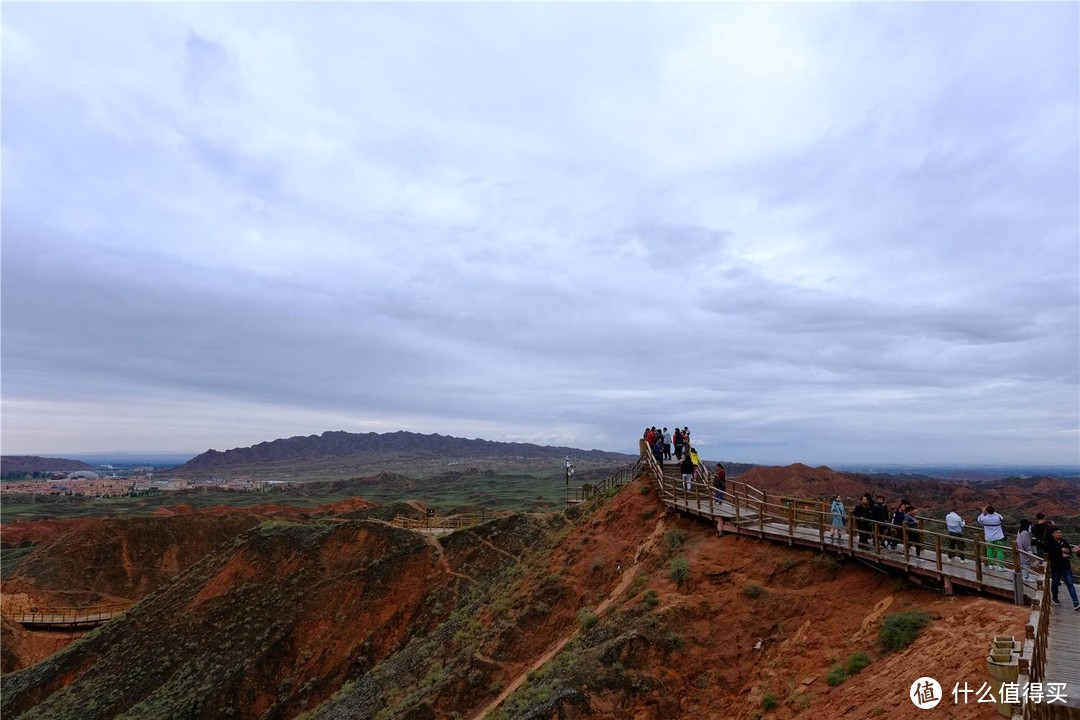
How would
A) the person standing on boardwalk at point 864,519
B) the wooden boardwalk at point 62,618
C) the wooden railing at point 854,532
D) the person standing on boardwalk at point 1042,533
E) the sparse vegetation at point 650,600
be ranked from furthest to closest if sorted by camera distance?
the wooden boardwalk at point 62,618, the sparse vegetation at point 650,600, the person standing on boardwalk at point 864,519, the wooden railing at point 854,532, the person standing on boardwalk at point 1042,533

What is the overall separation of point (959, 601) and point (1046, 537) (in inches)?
88.1

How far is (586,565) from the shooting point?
76.0 ft

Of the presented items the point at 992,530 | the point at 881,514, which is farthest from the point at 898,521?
the point at 992,530

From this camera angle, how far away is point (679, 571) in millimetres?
18047

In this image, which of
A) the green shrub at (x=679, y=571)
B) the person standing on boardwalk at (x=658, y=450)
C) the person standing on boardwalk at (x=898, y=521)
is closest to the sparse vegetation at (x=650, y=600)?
the green shrub at (x=679, y=571)

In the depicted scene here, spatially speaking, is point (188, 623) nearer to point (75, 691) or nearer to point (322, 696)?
point (75, 691)

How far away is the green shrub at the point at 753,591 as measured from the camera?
16031 mm

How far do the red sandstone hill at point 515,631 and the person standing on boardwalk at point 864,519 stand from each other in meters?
0.83

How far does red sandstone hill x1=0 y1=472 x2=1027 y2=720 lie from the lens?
13367 mm

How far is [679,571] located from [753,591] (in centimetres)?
247

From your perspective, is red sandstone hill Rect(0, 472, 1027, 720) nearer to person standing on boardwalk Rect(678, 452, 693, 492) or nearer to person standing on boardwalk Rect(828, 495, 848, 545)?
person standing on boardwalk Rect(828, 495, 848, 545)

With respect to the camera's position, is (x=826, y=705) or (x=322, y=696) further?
(x=322, y=696)

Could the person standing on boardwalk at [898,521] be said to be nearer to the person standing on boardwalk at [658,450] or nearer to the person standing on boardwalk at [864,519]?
the person standing on boardwalk at [864,519]

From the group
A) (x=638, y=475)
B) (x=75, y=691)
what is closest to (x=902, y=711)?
(x=638, y=475)
